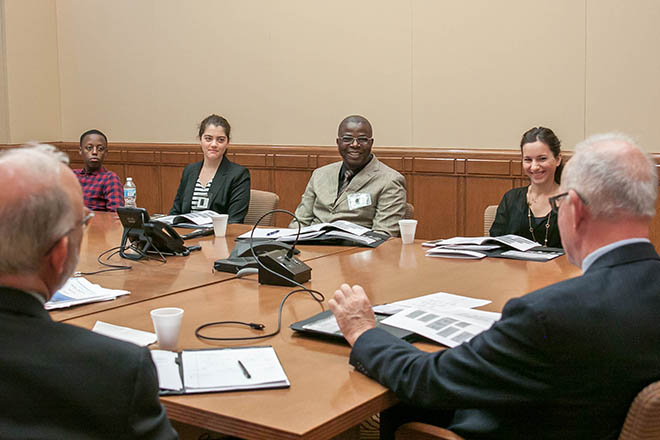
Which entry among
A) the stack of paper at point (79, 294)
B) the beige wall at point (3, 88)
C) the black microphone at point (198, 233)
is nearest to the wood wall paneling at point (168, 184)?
the beige wall at point (3, 88)

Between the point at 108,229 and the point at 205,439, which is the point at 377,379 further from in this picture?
the point at 108,229

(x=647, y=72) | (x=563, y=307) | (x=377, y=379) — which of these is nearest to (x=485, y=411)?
(x=377, y=379)

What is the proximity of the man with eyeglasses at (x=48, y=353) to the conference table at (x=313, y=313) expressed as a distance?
1.07 feet

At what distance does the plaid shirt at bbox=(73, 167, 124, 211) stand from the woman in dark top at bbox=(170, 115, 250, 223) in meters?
0.66

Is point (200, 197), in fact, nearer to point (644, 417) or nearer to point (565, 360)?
point (565, 360)

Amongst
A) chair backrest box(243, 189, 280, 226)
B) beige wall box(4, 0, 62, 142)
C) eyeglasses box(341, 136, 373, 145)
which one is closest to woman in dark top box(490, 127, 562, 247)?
eyeglasses box(341, 136, 373, 145)

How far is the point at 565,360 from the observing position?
153 cm

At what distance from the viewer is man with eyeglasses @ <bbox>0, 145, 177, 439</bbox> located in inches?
46.2

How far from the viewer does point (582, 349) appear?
152cm

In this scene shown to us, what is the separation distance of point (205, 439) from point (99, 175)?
405 cm

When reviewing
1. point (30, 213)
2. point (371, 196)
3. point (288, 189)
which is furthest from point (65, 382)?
point (288, 189)

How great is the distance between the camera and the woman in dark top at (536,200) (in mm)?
4219

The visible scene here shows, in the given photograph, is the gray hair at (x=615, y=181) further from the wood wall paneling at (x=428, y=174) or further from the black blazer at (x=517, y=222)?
the wood wall paneling at (x=428, y=174)

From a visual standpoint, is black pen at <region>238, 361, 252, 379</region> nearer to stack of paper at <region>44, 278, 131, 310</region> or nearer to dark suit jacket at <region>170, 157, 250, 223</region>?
stack of paper at <region>44, 278, 131, 310</region>
